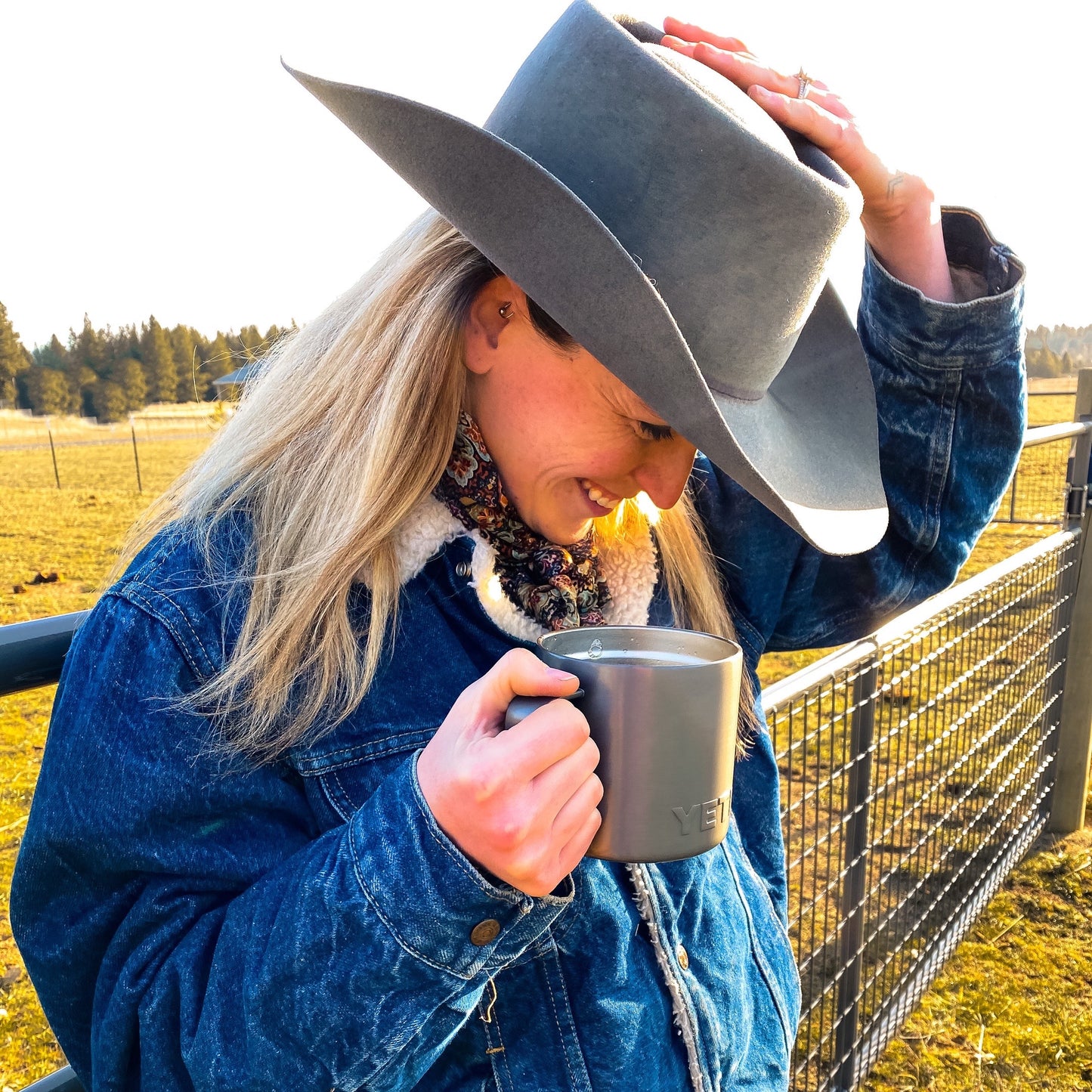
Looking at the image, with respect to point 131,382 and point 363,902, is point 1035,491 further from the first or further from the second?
point 131,382

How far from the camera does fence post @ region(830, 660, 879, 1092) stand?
239 centimetres

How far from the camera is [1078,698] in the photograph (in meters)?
4.21

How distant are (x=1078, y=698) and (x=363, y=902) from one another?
406 cm

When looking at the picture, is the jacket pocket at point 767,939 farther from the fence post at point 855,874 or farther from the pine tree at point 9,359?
the pine tree at point 9,359

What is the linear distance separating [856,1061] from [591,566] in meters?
2.12

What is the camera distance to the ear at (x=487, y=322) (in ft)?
4.30

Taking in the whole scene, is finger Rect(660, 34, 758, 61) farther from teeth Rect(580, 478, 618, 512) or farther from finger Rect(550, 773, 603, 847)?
finger Rect(550, 773, 603, 847)

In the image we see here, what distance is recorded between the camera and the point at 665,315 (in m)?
1.03

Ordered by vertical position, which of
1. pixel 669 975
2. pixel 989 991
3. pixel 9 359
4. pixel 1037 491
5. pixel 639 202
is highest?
pixel 9 359

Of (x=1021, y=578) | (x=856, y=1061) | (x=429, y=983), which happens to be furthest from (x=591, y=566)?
(x=1021, y=578)

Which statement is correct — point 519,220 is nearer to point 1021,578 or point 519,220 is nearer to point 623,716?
point 623,716

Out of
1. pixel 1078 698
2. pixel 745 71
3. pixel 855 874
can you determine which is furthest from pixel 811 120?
pixel 1078 698

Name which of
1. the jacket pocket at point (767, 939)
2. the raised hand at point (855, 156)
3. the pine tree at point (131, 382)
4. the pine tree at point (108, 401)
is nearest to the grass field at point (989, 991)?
the raised hand at point (855, 156)

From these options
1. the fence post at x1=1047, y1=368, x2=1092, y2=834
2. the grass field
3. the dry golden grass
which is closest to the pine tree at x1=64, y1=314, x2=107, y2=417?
the dry golden grass
